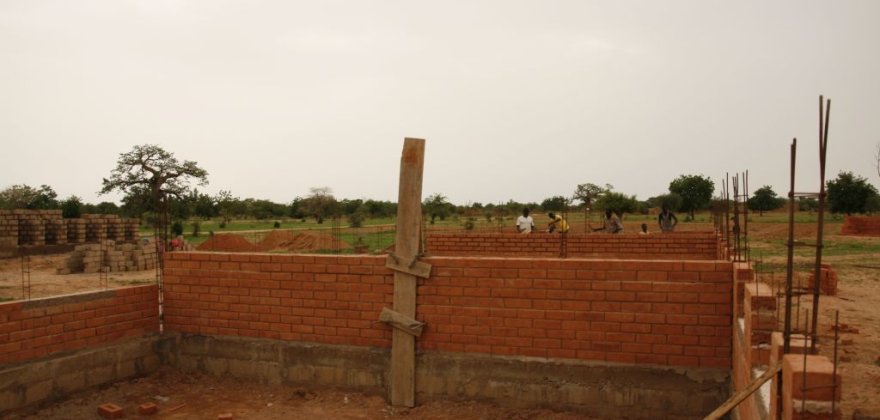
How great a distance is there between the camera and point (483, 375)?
5234mm

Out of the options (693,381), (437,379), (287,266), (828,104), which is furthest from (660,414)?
(287,266)

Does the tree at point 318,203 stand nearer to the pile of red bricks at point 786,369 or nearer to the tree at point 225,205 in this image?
the tree at point 225,205

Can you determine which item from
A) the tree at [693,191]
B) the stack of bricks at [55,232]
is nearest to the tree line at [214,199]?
the tree at [693,191]

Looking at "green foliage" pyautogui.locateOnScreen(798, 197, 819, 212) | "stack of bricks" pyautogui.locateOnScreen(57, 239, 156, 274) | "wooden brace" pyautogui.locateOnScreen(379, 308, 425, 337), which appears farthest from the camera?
"stack of bricks" pyautogui.locateOnScreen(57, 239, 156, 274)

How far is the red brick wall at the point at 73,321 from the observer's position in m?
4.96

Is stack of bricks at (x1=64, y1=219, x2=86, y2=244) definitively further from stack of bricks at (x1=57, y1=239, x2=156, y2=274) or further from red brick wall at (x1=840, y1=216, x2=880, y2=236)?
red brick wall at (x1=840, y1=216, x2=880, y2=236)

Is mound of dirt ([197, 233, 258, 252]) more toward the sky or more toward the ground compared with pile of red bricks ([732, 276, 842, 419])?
more toward the ground

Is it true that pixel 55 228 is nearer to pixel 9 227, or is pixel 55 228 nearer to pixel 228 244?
pixel 9 227

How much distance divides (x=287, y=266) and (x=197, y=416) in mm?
1556

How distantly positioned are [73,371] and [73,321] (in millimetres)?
453

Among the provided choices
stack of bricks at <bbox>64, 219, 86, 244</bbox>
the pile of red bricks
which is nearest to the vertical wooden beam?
the pile of red bricks

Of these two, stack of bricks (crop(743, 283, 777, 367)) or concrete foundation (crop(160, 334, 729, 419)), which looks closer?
stack of bricks (crop(743, 283, 777, 367))

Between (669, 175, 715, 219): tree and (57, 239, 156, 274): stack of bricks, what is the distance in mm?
36619

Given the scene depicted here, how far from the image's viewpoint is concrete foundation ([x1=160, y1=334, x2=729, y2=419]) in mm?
4684
